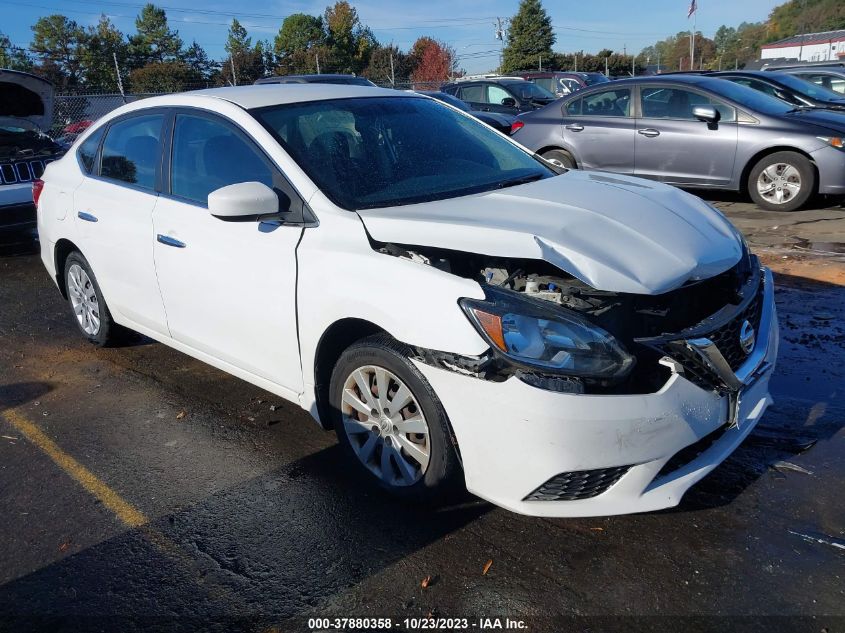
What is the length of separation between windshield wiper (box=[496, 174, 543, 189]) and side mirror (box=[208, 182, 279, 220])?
1.17 m

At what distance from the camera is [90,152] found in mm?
5023

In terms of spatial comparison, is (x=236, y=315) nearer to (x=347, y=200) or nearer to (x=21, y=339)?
(x=347, y=200)

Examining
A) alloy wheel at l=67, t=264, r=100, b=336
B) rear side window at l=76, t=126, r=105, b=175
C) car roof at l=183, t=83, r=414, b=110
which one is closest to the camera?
car roof at l=183, t=83, r=414, b=110

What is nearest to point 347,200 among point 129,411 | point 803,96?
point 129,411

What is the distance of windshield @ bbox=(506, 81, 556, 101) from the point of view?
16422mm

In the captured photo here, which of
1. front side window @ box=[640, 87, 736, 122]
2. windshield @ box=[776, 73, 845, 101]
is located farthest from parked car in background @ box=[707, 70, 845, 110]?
front side window @ box=[640, 87, 736, 122]

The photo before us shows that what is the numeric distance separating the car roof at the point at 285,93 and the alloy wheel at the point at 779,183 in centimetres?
604

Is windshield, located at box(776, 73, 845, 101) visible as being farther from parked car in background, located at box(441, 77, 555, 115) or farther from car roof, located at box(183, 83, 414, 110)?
car roof, located at box(183, 83, 414, 110)

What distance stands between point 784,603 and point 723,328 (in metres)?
1.00

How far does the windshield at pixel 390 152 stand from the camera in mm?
3510

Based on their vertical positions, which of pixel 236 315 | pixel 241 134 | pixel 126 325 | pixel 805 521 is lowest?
pixel 805 521

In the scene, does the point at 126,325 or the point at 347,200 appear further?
the point at 126,325

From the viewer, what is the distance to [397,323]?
2855 mm

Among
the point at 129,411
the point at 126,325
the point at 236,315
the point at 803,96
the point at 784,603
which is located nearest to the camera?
the point at 784,603
